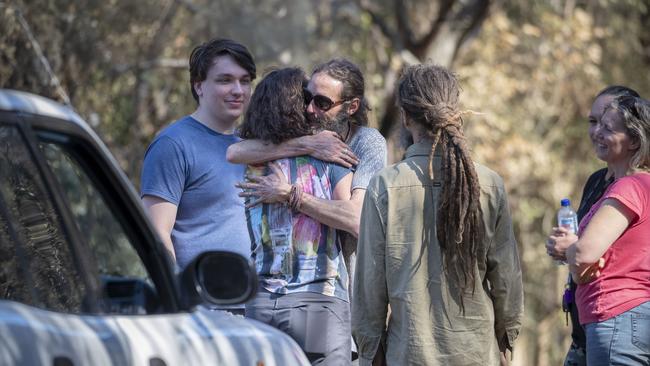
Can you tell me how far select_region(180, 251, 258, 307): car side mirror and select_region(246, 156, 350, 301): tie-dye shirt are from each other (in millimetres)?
1381

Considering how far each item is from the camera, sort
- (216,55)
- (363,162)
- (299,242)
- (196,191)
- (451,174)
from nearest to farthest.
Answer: (451,174)
(299,242)
(363,162)
(196,191)
(216,55)

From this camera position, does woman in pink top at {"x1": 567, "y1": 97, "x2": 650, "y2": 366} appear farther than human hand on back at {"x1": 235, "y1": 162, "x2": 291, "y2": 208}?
Yes

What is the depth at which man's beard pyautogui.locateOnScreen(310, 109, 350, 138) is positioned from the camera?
5.38 meters

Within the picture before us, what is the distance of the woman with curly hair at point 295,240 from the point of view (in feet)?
16.5

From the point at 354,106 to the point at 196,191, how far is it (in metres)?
0.83

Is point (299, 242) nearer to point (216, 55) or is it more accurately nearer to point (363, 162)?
point (363, 162)

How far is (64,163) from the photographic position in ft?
11.7

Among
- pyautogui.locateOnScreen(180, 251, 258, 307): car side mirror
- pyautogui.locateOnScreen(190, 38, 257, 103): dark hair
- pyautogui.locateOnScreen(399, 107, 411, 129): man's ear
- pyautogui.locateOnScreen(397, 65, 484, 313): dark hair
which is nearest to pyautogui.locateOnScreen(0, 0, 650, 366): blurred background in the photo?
pyautogui.locateOnScreen(190, 38, 257, 103): dark hair

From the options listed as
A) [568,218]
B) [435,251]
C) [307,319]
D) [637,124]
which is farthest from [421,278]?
[637,124]

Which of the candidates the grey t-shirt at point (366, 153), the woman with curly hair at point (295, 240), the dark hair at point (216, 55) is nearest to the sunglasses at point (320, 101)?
the woman with curly hair at point (295, 240)

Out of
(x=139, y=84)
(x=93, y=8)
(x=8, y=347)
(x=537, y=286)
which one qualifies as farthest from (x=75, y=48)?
(x=537, y=286)

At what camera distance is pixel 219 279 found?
12.1 ft

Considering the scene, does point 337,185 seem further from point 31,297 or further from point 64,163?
point 31,297

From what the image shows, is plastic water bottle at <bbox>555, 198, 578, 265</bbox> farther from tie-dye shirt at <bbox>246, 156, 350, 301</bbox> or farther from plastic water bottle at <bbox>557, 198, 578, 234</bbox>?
tie-dye shirt at <bbox>246, 156, 350, 301</bbox>
